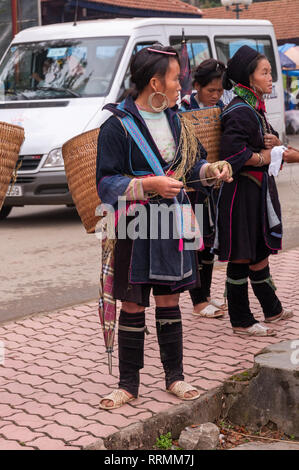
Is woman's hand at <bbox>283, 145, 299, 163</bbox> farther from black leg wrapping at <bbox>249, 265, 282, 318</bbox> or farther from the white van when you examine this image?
the white van

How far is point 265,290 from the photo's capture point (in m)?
5.73

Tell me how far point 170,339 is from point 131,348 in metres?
0.21

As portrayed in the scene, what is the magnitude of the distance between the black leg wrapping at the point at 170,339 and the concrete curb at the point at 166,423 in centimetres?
20

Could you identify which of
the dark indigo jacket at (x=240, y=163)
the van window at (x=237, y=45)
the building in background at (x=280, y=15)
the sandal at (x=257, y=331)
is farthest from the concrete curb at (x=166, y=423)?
the building in background at (x=280, y=15)

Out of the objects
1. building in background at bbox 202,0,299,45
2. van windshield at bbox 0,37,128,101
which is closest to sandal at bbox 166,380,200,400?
van windshield at bbox 0,37,128,101

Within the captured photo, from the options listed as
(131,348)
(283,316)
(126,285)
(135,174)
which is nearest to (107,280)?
(126,285)

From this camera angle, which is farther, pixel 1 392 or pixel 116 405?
pixel 1 392

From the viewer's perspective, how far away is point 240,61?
5344 millimetres

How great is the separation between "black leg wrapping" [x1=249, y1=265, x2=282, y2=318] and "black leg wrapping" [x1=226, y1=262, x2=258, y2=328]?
5.6 inches

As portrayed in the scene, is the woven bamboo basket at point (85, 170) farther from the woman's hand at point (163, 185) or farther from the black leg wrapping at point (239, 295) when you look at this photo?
the black leg wrapping at point (239, 295)

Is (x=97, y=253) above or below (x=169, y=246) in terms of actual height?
below
